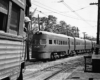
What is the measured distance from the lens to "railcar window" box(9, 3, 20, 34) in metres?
3.11

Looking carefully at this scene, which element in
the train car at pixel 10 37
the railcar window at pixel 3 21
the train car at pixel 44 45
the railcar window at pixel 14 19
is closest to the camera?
the train car at pixel 10 37

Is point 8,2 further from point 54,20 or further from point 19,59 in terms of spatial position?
point 54,20

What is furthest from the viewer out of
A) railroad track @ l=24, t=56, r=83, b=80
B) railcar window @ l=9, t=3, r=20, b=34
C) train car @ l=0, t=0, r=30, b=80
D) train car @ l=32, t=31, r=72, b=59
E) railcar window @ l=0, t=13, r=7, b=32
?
train car @ l=32, t=31, r=72, b=59

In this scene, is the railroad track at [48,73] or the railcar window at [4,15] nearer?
the railcar window at [4,15]

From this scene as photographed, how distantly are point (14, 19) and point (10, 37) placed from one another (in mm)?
490

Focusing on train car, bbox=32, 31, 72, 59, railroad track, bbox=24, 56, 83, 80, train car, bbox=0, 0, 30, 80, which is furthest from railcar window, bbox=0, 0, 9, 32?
train car, bbox=32, 31, 72, 59

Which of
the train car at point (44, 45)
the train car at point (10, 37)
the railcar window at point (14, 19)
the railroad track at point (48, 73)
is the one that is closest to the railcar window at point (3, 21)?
the train car at point (10, 37)

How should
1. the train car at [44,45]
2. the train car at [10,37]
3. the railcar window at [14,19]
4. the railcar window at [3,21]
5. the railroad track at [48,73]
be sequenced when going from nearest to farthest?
the train car at [10,37], the railcar window at [3,21], the railcar window at [14,19], the railroad track at [48,73], the train car at [44,45]

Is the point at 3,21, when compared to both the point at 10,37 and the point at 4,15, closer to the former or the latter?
the point at 4,15

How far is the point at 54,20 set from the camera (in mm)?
55938

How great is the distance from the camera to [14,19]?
126 inches

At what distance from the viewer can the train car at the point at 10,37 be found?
269 centimetres

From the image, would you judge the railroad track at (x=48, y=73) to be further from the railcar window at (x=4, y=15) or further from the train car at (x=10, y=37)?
the railcar window at (x=4, y=15)

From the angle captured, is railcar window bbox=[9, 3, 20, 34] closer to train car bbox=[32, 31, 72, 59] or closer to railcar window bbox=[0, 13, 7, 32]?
railcar window bbox=[0, 13, 7, 32]
